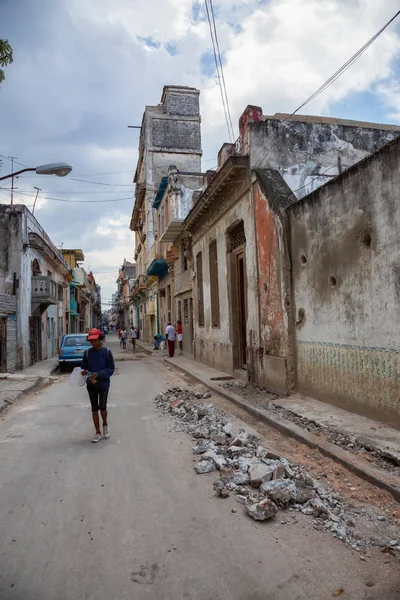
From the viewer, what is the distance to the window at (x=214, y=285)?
14.4 meters

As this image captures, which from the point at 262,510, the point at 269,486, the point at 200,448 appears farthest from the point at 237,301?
the point at 262,510

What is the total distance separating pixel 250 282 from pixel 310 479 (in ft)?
21.6

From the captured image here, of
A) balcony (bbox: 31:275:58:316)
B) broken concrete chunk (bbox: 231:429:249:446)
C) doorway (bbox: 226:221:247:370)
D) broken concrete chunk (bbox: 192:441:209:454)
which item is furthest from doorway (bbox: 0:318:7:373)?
broken concrete chunk (bbox: 231:429:249:446)

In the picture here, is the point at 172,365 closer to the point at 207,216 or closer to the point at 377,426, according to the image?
the point at 207,216

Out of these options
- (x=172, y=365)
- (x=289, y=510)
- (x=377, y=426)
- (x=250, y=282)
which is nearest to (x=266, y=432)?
(x=377, y=426)

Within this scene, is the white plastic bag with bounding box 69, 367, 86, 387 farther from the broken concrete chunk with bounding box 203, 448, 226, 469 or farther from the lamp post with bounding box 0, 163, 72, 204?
the lamp post with bounding box 0, 163, 72, 204

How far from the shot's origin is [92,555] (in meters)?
2.96

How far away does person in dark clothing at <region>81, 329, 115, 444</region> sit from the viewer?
235 inches

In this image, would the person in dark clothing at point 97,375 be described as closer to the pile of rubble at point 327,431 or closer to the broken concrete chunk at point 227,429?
the broken concrete chunk at point 227,429

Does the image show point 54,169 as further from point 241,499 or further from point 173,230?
point 173,230

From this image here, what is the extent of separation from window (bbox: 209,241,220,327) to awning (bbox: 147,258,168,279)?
10.3 meters

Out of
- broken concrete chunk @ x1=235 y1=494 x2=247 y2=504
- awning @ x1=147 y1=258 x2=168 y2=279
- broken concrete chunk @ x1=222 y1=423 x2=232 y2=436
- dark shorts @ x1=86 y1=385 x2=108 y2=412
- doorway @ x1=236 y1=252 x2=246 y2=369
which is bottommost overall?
broken concrete chunk @ x1=235 y1=494 x2=247 y2=504

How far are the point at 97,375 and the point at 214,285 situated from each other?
8.88 meters

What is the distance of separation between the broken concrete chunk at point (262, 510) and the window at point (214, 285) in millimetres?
10728
